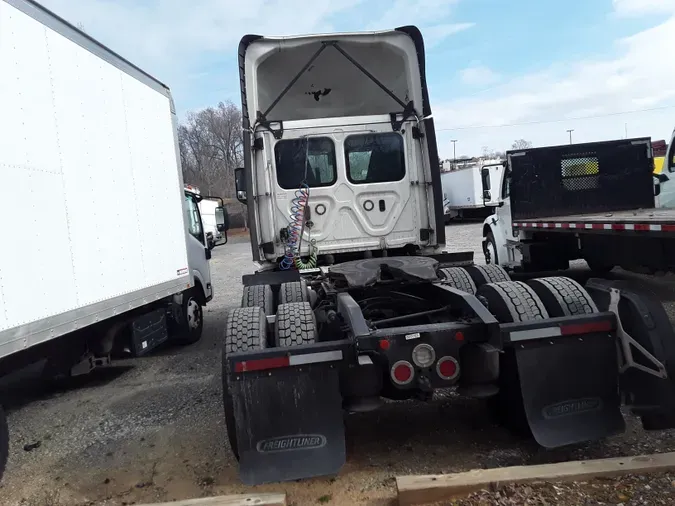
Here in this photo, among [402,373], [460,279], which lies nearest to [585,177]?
[460,279]

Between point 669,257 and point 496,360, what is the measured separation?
3406mm

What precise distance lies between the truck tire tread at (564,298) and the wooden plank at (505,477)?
101cm

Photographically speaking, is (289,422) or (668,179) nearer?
(289,422)

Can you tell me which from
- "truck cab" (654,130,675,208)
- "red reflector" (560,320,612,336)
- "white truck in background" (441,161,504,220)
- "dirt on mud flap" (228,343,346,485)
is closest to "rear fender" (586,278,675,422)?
"red reflector" (560,320,612,336)

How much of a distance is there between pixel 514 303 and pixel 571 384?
628 millimetres

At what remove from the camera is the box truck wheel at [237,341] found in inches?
141

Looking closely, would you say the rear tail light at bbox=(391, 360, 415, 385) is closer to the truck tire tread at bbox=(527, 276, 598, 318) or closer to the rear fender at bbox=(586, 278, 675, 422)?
the truck tire tread at bbox=(527, 276, 598, 318)

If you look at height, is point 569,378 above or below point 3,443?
above

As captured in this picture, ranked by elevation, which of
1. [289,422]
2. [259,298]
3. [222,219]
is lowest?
[289,422]

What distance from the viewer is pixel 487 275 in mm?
5160

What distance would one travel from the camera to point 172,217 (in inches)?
265

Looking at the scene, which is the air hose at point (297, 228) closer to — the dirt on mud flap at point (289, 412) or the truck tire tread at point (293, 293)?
the truck tire tread at point (293, 293)

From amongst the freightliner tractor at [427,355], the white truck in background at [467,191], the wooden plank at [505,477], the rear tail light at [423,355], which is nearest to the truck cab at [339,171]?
the freightliner tractor at [427,355]

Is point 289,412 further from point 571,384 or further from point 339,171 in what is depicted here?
point 339,171
